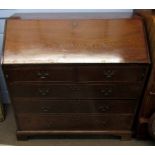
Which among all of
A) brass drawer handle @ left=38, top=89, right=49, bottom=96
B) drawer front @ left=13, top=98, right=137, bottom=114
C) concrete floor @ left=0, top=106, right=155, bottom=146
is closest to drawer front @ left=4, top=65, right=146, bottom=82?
brass drawer handle @ left=38, top=89, right=49, bottom=96

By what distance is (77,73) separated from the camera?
4.57ft

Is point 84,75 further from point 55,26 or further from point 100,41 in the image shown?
point 55,26

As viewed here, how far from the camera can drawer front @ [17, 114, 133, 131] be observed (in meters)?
1.64

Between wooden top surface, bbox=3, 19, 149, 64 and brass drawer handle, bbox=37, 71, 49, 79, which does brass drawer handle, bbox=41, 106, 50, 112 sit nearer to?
brass drawer handle, bbox=37, 71, 49, 79

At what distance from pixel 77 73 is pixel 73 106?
307 mm

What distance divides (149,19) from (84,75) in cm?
55

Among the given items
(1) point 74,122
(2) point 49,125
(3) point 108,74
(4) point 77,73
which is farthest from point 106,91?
(2) point 49,125

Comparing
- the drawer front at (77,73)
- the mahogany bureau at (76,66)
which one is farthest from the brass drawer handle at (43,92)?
the drawer front at (77,73)

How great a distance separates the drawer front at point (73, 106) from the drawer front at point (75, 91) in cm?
5

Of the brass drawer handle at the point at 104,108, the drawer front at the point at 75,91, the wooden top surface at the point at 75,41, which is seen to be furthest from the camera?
the brass drawer handle at the point at 104,108

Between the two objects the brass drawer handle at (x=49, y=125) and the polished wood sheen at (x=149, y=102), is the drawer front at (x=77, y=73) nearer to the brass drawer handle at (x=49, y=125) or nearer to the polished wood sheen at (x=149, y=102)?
the polished wood sheen at (x=149, y=102)

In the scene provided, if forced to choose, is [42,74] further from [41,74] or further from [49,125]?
[49,125]

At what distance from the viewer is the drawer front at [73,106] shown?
5.09 feet
